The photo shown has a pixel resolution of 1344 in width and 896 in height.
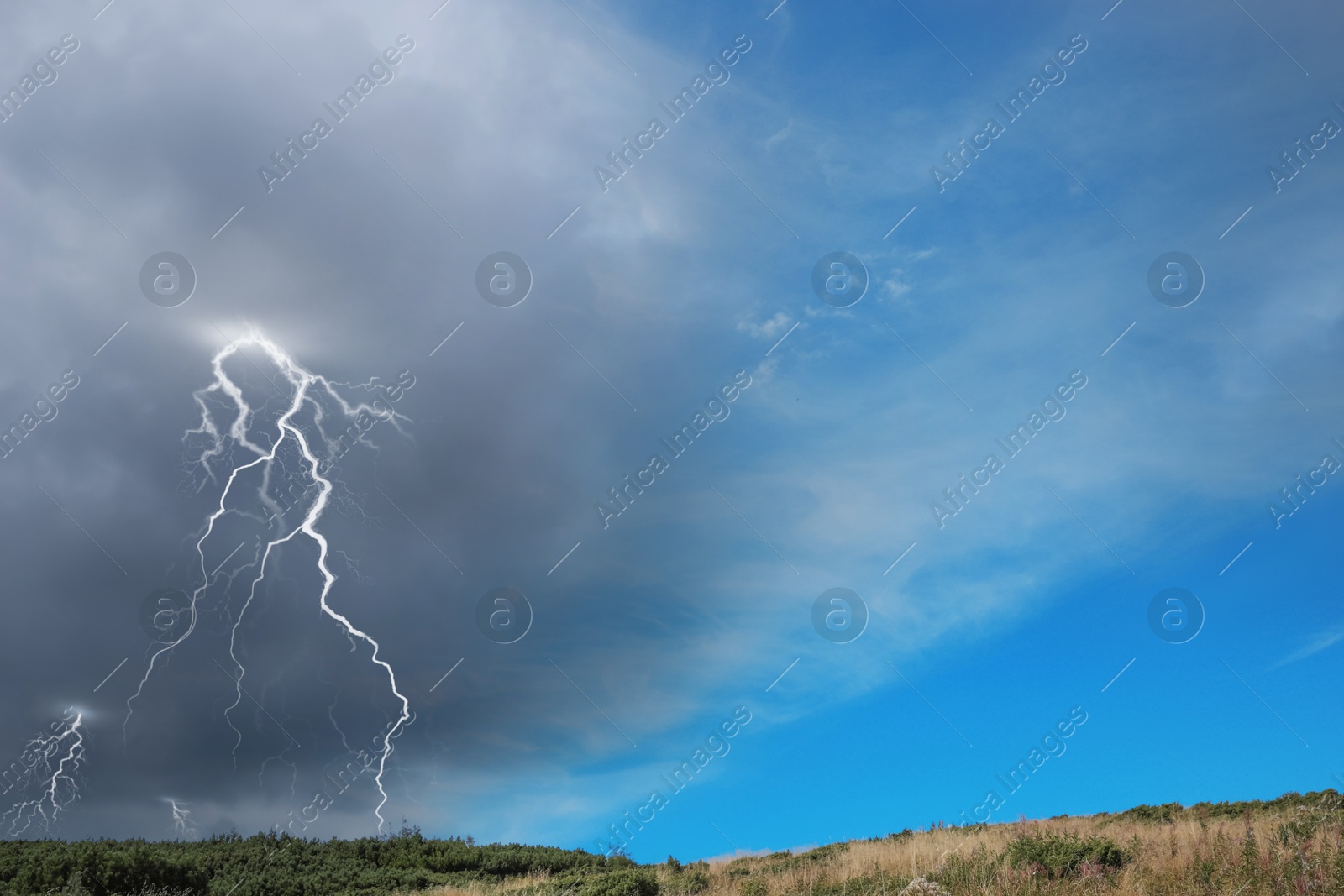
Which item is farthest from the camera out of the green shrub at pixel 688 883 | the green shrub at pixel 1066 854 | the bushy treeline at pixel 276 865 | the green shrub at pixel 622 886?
the bushy treeline at pixel 276 865

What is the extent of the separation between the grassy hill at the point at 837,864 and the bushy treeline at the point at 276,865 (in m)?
0.05

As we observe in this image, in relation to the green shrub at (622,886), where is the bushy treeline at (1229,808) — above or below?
above

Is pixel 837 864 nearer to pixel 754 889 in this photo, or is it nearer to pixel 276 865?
pixel 754 889

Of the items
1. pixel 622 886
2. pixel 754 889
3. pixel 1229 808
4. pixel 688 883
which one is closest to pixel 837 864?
pixel 688 883

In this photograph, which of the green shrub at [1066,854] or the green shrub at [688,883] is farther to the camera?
the green shrub at [688,883]

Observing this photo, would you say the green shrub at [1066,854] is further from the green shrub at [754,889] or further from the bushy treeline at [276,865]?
the bushy treeline at [276,865]

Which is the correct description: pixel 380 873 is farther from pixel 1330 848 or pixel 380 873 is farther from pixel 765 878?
pixel 1330 848

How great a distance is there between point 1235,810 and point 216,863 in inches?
973

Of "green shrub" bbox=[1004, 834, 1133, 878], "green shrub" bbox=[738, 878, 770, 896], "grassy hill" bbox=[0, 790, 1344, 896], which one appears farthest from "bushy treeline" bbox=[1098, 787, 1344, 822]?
"green shrub" bbox=[738, 878, 770, 896]

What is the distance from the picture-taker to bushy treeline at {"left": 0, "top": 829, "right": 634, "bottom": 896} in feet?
62.5

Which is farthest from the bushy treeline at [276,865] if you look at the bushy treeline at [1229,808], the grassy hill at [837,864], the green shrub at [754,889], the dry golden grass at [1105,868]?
the bushy treeline at [1229,808]

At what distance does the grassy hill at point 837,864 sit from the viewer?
31.8ft

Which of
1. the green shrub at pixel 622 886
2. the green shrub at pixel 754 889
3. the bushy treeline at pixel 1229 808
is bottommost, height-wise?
the green shrub at pixel 754 889

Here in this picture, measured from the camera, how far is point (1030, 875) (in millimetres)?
10133
